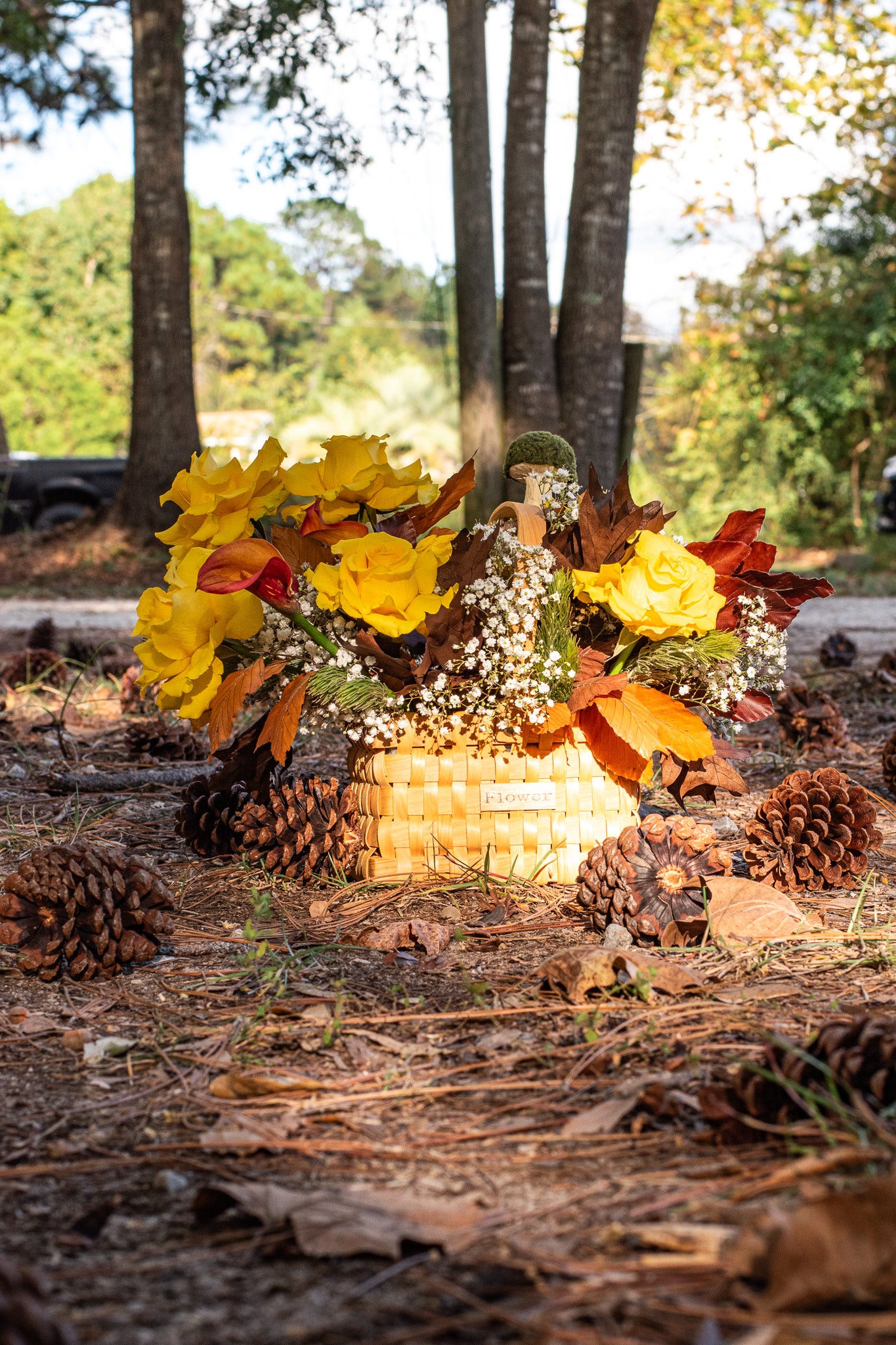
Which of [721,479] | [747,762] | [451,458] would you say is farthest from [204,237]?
[747,762]

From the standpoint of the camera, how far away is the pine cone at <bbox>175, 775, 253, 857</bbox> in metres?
2.35

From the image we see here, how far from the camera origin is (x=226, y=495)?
6.90ft

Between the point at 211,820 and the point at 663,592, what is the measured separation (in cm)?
107

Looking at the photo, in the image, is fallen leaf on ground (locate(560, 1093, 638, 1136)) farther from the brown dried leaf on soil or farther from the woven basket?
the woven basket

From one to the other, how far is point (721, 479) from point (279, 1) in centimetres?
913

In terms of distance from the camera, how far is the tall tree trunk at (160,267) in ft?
27.0

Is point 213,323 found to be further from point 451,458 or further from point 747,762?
point 747,762

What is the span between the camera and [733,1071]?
1.30 m

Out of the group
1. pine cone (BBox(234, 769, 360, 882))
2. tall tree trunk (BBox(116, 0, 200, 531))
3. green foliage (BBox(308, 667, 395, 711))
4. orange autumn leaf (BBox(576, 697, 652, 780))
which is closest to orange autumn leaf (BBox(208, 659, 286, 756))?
green foliage (BBox(308, 667, 395, 711))

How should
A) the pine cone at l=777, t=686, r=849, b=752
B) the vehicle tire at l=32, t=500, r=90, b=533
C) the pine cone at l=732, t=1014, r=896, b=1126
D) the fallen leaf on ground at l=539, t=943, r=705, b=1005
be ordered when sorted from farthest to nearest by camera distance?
the vehicle tire at l=32, t=500, r=90, b=533 < the pine cone at l=777, t=686, r=849, b=752 < the fallen leaf on ground at l=539, t=943, r=705, b=1005 < the pine cone at l=732, t=1014, r=896, b=1126

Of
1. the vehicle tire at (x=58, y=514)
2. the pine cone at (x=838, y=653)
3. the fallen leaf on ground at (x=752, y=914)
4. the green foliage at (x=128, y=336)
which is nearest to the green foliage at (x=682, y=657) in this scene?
the fallen leaf on ground at (x=752, y=914)

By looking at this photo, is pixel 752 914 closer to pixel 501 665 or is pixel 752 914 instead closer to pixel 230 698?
pixel 501 665

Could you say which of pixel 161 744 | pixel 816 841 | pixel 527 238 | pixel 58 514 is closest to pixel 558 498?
pixel 816 841

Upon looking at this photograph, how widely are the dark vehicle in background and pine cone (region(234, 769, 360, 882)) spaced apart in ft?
42.8
